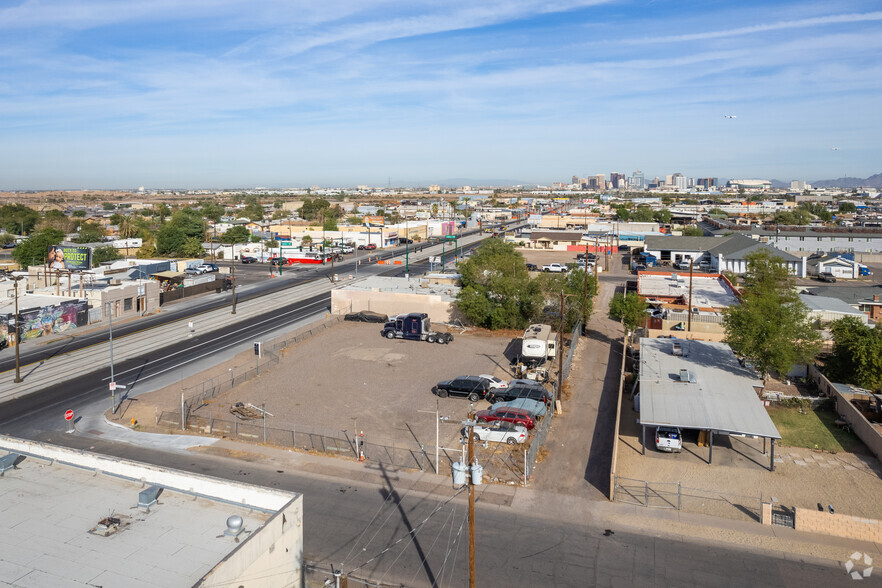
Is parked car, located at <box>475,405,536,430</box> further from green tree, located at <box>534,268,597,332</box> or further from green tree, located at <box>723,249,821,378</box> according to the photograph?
green tree, located at <box>534,268,597,332</box>

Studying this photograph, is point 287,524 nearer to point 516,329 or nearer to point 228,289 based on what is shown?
point 516,329

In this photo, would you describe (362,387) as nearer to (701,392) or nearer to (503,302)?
(503,302)

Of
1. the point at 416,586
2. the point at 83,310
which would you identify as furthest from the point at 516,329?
the point at 83,310

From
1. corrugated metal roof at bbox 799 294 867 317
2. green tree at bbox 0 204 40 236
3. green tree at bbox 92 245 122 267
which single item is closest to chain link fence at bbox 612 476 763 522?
corrugated metal roof at bbox 799 294 867 317

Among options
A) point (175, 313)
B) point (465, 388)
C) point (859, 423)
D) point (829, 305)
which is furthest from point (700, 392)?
point (175, 313)

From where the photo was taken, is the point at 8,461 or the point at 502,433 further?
the point at 502,433

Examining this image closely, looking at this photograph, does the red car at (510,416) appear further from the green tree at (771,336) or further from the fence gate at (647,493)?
the green tree at (771,336)

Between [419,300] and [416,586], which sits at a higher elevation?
[419,300]
